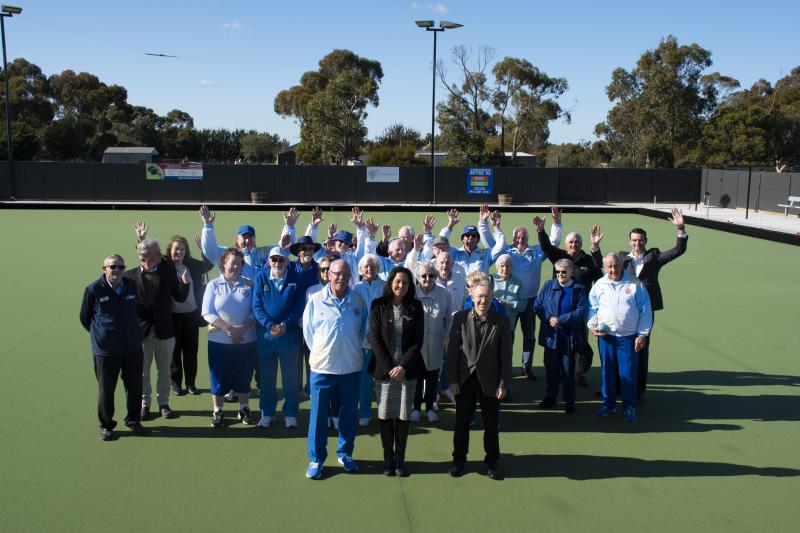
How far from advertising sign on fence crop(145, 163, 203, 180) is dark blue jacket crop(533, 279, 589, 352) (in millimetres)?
28239

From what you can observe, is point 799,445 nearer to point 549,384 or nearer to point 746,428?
point 746,428

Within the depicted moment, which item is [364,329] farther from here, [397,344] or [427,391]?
[427,391]

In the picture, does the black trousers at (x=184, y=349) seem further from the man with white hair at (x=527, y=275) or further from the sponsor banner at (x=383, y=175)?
the sponsor banner at (x=383, y=175)

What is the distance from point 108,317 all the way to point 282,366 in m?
1.43

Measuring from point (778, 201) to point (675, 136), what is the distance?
17.6m

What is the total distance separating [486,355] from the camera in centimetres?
477

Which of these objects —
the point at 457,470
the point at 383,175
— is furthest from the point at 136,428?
the point at 383,175

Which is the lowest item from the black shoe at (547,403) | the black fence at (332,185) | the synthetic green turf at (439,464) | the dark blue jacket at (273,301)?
the synthetic green turf at (439,464)

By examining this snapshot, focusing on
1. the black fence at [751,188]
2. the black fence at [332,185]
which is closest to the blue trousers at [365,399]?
the black fence at [751,188]

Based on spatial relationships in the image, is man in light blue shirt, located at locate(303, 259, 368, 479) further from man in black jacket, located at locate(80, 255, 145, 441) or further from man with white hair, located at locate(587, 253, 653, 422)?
man with white hair, located at locate(587, 253, 653, 422)

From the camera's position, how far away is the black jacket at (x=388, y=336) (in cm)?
477

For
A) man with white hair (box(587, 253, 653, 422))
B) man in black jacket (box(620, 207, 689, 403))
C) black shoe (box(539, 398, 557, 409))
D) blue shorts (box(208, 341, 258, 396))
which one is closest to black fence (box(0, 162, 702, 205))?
man in black jacket (box(620, 207, 689, 403))

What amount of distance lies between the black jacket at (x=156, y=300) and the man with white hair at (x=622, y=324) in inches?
147

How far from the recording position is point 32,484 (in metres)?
4.68
